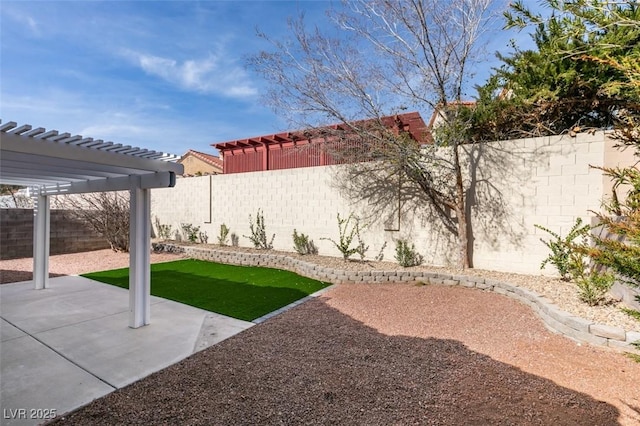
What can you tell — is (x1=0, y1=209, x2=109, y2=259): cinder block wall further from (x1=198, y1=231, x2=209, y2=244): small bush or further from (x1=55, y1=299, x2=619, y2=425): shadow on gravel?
(x1=55, y1=299, x2=619, y2=425): shadow on gravel

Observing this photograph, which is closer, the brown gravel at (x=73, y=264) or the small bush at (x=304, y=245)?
the brown gravel at (x=73, y=264)

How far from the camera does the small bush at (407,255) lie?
27.5ft

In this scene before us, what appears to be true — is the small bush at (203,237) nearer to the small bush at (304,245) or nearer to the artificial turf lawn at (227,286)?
the artificial turf lawn at (227,286)

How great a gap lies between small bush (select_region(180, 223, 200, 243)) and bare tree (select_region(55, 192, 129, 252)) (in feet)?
7.15

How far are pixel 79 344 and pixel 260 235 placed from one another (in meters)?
7.34

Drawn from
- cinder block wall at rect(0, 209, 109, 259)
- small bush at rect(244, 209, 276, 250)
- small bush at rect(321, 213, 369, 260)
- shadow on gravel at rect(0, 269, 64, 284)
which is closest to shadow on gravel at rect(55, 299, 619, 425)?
small bush at rect(321, 213, 369, 260)

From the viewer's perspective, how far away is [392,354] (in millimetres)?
4156

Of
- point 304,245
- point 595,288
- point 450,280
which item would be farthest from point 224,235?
point 595,288

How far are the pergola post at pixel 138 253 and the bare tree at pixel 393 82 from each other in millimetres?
4910

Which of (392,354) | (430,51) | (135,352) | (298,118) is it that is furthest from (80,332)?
(430,51)

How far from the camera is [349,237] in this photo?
9555 millimetres

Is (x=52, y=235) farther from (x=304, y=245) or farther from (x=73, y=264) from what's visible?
(x=304, y=245)

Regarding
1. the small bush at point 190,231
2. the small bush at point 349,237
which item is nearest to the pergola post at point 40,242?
the small bush at point 190,231

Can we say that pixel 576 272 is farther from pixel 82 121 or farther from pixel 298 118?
pixel 82 121
